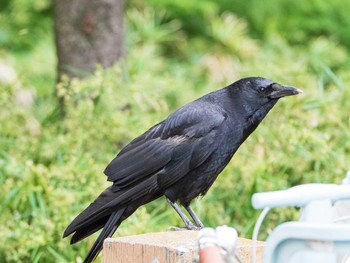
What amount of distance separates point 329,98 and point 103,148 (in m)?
1.58

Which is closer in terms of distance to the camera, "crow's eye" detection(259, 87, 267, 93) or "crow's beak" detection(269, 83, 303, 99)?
"crow's beak" detection(269, 83, 303, 99)

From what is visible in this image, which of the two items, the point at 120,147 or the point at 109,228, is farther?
the point at 120,147

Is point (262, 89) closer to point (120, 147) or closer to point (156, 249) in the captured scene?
point (156, 249)

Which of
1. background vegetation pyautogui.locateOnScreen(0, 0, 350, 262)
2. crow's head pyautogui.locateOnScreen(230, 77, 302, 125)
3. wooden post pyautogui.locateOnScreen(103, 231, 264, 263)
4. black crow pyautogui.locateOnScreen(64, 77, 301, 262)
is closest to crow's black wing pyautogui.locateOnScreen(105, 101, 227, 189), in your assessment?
black crow pyautogui.locateOnScreen(64, 77, 301, 262)

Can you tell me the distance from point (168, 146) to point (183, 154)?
0.08 metres

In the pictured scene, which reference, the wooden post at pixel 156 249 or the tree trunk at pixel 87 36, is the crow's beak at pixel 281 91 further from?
the tree trunk at pixel 87 36

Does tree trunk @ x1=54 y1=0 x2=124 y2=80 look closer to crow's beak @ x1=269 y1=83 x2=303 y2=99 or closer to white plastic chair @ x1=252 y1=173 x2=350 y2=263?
crow's beak @ x1=269 y1=83 x2=303 y2=99

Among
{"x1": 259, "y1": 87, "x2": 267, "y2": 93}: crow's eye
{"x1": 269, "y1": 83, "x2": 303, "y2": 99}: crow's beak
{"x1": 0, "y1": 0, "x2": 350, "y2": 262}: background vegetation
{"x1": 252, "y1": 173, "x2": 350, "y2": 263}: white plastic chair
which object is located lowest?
{"x1": 0, "y1": 0, "x2": 350, "y2": 262}: background vegetation

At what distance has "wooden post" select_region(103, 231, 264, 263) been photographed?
2.57 meters

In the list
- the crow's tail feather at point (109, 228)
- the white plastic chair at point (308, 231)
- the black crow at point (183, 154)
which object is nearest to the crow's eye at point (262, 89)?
the black crow at point (183, 154)

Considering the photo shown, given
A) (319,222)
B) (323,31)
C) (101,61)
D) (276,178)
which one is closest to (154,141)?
(276,178)

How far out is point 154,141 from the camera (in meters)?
3.79

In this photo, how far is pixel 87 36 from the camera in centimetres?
611

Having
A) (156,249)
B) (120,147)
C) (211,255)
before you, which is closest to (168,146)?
(156,249)
